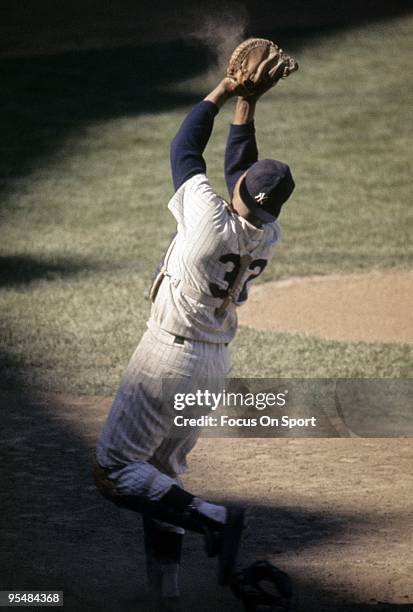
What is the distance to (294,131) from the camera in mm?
15656

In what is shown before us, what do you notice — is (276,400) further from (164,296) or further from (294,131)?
(294,131)

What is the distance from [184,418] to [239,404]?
298cm

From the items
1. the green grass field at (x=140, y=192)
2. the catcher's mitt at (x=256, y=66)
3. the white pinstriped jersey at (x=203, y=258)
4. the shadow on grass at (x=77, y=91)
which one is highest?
the catcher's mitt at (x=256, y=66)

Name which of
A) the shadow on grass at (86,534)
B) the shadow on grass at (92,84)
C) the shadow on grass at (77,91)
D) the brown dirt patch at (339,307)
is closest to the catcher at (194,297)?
the shadow on grass at (86,534)

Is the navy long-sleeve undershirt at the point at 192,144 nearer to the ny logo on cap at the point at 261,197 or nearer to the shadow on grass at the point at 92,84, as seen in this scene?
the ny logo on cap at the point at 261,197

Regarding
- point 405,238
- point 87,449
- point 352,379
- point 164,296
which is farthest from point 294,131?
point 164,296

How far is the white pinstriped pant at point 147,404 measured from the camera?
12.4 ft

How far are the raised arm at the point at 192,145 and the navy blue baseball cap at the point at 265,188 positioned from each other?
165mm

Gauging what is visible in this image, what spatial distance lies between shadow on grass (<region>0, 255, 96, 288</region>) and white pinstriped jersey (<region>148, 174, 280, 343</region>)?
5953mm

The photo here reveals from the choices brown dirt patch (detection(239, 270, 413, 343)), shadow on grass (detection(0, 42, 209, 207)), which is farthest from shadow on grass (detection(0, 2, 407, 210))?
brown dirt patch (detection(239, 270, 413, 343))

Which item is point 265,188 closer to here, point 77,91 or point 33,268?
point 33,268

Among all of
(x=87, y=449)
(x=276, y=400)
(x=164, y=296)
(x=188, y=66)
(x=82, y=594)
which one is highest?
(x=164, y=296)

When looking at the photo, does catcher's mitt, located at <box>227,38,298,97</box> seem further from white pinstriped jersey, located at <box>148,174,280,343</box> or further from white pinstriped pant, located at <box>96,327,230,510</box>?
white pinstriped pant, located at <box>96,327,230,510</box>

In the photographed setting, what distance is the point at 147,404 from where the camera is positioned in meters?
3.80
